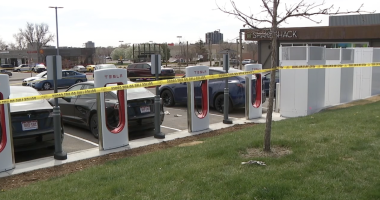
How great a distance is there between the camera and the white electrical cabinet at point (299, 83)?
37.8ft

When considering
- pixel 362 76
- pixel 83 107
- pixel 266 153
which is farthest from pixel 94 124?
pixel 362 76

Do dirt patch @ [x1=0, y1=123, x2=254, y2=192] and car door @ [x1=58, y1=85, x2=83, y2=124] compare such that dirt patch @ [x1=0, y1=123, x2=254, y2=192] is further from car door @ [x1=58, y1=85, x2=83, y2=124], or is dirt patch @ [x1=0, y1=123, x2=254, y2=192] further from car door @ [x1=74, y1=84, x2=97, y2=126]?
car door @ [x1=58, y1=85, x2=83, y2=124]

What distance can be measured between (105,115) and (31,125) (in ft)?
4.61

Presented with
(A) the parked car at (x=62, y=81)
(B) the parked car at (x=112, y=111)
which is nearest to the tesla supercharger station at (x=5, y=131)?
(B) the parked car at (x=112, y=111)

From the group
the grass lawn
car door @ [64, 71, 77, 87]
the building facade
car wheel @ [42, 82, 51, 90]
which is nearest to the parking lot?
the grass lawn

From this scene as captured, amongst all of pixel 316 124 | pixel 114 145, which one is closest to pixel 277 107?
pixel 316 124

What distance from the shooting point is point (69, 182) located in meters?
5.37

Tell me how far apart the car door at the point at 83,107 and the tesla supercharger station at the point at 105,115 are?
56.1 inches

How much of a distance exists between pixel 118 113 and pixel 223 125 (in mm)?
3184

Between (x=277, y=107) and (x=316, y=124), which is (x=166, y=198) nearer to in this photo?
(x=316, y=124)

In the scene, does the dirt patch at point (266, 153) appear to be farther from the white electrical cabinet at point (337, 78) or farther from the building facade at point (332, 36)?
the building facade at point (332, 36)

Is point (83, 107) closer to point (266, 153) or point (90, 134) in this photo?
point (90, 134)

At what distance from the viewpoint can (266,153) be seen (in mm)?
6074

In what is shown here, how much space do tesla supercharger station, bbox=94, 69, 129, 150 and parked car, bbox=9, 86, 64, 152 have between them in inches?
38.8
